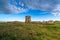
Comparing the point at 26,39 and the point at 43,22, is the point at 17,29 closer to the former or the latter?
the point at 26,39

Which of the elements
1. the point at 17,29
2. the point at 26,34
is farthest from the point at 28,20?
the point at 26,34

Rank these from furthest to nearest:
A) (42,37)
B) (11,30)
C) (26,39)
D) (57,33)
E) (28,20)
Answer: (28,20) → (57,33) → (11,30) → (42,37) → (26,39)

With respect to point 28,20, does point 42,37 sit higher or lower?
lower

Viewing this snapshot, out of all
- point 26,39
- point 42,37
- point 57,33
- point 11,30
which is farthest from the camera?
point 57,33

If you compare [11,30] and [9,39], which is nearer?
[9,39]

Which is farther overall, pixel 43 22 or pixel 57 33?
pixel 43 22

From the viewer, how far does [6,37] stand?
1647cm

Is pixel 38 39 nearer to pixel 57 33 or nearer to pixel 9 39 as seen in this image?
pixel 9 39

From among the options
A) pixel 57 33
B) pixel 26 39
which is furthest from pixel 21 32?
pixel 57 33

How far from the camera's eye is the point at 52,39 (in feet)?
55.8

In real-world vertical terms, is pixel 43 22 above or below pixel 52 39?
above

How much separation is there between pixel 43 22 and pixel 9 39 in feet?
34.5

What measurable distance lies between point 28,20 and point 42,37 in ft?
24.4

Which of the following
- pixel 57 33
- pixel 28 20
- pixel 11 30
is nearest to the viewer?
pixel 11 30
